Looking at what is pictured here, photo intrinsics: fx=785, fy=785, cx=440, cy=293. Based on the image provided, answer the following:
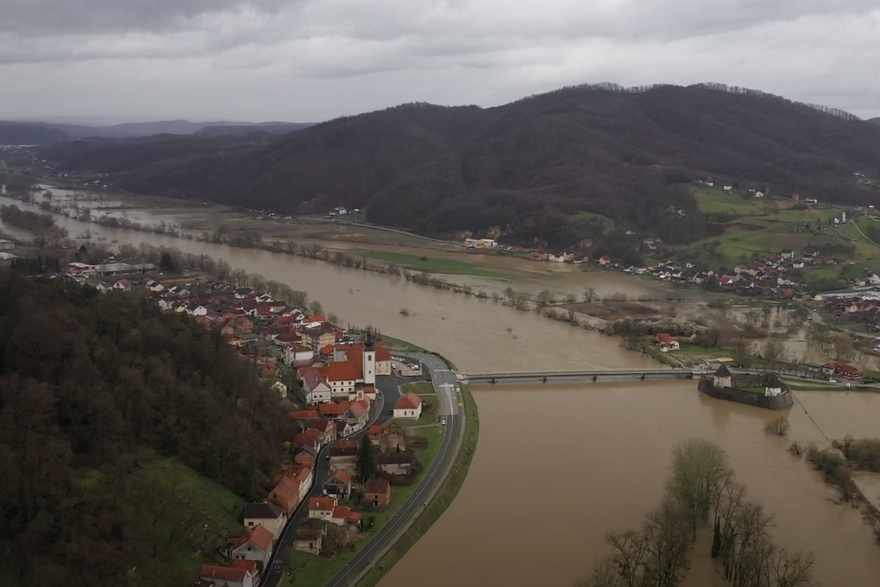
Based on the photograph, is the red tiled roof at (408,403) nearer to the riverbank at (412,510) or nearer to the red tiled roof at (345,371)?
the riverbank at (412,510)

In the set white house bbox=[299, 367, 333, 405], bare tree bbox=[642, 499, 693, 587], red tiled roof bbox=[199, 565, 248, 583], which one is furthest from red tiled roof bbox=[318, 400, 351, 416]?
bare tree bbox=[642, 499, 693, 587]

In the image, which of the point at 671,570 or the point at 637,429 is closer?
the point at 671,570

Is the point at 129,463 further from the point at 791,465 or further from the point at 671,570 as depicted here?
the point at 791,465

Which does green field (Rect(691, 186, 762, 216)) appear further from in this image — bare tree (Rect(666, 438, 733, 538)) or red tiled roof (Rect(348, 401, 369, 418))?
bare tree (Rect(666, 438, 733, 538))

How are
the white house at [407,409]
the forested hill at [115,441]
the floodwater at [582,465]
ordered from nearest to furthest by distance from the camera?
the forested hill at [115,441] → the floodwater at [582,465] → the white house at [407,409]

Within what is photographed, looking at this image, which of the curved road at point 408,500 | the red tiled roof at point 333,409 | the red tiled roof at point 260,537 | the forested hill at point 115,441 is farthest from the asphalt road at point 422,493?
the red tiled roof at point 333,409

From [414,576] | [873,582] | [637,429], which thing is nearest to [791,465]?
[637,429]
